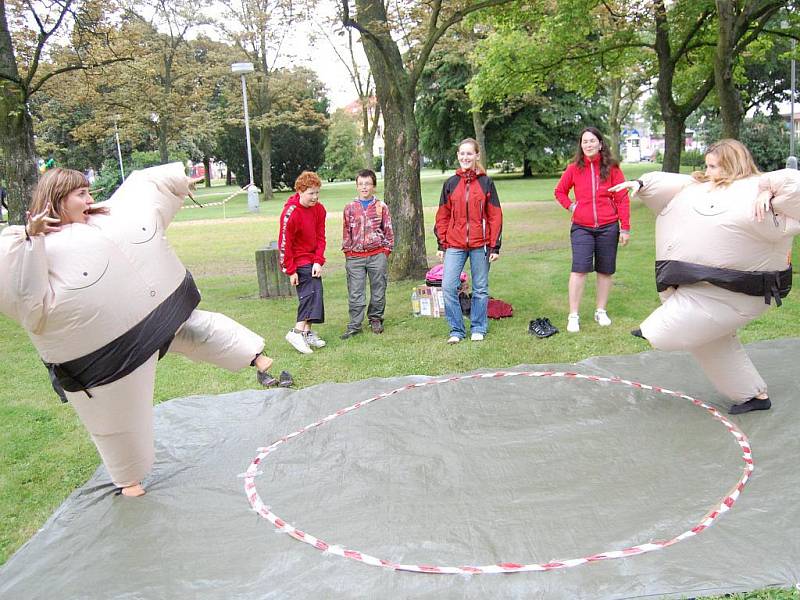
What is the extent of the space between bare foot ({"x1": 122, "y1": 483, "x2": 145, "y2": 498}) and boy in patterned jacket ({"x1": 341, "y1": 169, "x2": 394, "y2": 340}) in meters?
3.13

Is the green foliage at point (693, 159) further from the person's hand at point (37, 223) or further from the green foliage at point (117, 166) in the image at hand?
the person's hand at point (37, 223)

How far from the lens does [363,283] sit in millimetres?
6578

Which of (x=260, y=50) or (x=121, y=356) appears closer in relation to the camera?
(x=121, y=356)

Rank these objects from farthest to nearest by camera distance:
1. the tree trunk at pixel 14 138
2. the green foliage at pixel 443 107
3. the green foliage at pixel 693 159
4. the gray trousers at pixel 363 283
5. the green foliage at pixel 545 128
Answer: the green foliage at pixel 693 159 → the green foliage at pixel 545 128 → the green foliage at pixel 443 107 → the tree trunk at pixel 14 138 → the gray trousers at pixel 363 283

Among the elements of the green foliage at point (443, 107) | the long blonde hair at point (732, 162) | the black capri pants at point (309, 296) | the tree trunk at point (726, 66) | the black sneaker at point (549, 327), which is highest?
the green foliage at point (443, 107)

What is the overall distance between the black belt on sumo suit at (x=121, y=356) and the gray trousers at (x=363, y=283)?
307cm

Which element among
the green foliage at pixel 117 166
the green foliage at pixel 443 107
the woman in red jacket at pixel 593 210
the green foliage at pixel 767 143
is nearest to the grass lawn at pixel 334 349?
the woman in red jacket at pixel 593 210

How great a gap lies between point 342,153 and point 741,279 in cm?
5017

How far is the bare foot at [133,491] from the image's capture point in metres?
3.61

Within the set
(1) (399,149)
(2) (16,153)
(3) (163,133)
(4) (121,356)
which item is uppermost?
(3) (163,133)

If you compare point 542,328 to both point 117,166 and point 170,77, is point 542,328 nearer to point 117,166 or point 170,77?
point 170,77

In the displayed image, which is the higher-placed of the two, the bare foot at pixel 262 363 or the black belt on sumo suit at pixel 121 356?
the black belt on sumo suit at pixel 121 356

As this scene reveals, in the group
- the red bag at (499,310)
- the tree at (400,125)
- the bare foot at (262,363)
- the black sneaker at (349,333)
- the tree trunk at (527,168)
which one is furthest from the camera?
the tree trunk at (527,168)

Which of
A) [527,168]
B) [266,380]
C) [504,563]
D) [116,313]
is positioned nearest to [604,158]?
[266,380]
